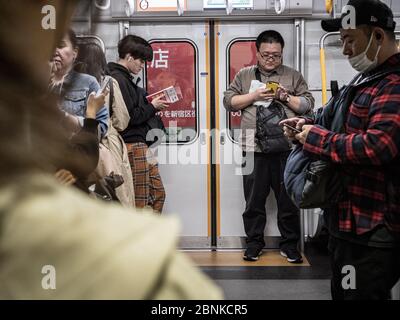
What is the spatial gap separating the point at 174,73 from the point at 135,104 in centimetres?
92

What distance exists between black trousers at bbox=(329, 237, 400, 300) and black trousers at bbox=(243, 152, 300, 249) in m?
2.62

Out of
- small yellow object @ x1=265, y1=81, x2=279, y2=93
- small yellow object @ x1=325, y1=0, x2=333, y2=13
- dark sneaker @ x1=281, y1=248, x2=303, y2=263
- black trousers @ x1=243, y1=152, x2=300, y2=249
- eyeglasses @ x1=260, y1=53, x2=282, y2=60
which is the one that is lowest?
dark sneaker @ x1=281, y1=248, x2=303, y2=263

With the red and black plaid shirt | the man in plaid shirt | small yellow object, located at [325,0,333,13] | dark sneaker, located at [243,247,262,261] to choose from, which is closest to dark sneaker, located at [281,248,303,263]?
dark sneaker, located at [243,247,262,261]

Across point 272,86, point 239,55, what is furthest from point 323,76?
point 239,55

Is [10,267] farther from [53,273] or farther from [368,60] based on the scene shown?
[368,60]

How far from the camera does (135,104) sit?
446 cm

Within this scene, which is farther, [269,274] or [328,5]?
[328,5]

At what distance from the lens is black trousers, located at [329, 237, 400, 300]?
7.21 feet

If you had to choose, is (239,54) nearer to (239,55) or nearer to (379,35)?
(239,55)

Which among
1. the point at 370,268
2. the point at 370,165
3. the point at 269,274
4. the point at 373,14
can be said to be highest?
the point at 373,14

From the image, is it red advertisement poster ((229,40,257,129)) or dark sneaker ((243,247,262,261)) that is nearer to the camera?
dark sneaker ((243,247,262,261))

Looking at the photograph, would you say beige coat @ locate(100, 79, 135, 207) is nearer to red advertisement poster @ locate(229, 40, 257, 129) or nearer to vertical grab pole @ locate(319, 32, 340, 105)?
red advertisement poster @ locate(229, 40, 257, 129)

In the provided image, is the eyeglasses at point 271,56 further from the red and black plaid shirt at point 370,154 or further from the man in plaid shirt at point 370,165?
the red and black plaid shirt at point 370,154

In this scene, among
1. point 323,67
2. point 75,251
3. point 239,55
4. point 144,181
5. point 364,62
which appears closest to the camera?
point 75,251
